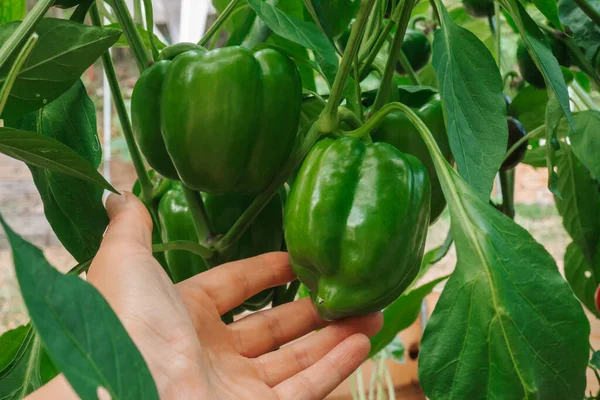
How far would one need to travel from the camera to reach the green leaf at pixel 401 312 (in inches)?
30.9

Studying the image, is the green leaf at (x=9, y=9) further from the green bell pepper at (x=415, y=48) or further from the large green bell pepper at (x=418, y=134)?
the green bell pepper at (x=415, y=48)

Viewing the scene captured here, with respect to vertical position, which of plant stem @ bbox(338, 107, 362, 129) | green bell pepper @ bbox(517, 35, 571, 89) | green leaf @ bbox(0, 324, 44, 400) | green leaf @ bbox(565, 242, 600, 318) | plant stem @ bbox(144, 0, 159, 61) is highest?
plant stem @ bbox(144, 0, 159, 61)

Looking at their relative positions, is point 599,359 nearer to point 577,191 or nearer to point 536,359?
point 577,191

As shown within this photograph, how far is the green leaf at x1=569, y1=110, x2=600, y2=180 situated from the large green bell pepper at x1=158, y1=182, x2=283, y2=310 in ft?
1.01

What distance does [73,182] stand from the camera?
574 millimetres

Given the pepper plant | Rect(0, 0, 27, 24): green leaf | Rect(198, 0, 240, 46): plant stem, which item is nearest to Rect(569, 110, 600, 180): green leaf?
the pepper plant

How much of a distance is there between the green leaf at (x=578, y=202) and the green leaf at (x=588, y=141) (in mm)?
149

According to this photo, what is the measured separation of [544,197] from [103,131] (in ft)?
4.49

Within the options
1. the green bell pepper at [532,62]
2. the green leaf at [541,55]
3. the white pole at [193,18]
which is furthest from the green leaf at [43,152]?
the white pole at [193,18]

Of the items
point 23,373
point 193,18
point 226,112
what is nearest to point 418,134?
point 226,112

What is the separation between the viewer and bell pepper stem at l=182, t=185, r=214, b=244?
2.01 ft

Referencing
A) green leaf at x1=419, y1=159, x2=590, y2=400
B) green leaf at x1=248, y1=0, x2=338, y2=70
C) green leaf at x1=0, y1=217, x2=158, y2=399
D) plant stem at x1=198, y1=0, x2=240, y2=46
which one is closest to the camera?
green leaf at x1=0, y1=217, x2=158, y2=399

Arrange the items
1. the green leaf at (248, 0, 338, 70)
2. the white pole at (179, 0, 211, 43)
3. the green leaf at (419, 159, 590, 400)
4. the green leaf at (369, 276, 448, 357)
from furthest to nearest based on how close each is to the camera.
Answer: the white pole at (179, 0, 211, 43) < the green leaf at (369, 276, 448, 357) < the green leaf at (248, 0, 338, 70) < the green leaf at (419, 159, 590, 400)

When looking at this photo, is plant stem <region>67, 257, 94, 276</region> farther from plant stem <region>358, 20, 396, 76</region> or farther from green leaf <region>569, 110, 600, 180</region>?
green leaf <region>569, 110, 600, 180</region>
